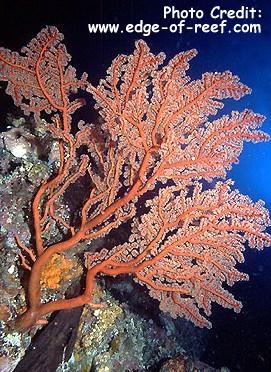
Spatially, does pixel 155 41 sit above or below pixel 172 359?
above

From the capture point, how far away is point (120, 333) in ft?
15.1

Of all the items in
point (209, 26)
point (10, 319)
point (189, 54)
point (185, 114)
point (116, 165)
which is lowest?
point (10, 319)

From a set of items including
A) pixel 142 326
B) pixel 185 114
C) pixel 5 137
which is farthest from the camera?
pixel 142 326

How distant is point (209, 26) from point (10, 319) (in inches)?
185

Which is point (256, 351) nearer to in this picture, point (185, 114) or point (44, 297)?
point (44, 297)

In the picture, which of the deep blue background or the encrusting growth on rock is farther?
the deep blue background

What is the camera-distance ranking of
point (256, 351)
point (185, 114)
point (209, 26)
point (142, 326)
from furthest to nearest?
point (256, 351) → point (209, 26) → point (142, 326) → point (185, 114)

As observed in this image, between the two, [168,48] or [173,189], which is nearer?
[173,189]

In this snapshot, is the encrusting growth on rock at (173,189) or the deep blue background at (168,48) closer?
the encrusting growth on rock at (173,189)

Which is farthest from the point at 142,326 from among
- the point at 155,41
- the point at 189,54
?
the point at 155,41

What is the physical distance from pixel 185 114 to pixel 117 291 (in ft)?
8.73

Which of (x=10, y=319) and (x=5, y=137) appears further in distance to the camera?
(x=5, y=137)

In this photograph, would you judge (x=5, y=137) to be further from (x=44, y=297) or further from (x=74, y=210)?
(x=44, y=297)

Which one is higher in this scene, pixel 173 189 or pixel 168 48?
pixel 168 48
